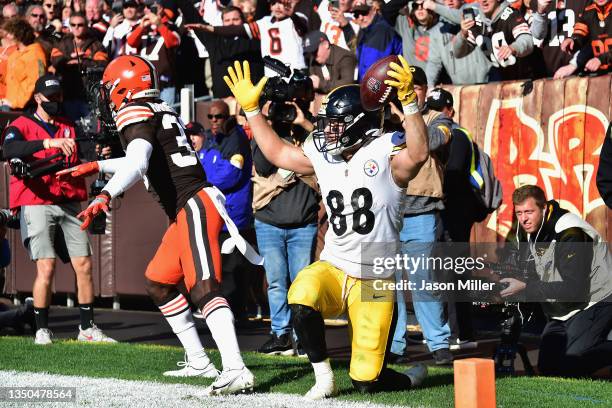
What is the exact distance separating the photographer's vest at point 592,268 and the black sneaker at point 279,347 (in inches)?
79.8

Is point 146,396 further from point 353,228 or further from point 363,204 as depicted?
point 363,204

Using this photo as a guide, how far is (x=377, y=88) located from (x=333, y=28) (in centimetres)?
583

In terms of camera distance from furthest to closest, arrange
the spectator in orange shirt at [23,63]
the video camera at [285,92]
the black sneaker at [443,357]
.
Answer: the spectator in orange shirt at [23,63] < the black sneaker at [443,357] < the video camera at [285,92]

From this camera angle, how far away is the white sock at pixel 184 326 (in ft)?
23.4

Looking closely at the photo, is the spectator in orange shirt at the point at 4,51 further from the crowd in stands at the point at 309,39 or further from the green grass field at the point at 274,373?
the green grass field at the point at 274,373

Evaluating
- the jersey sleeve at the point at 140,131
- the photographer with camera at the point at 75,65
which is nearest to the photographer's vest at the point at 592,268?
the jersey sleeve at the point at 140,131

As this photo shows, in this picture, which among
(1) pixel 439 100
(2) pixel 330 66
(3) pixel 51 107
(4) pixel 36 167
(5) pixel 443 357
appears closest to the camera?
(5) pixel 443 357

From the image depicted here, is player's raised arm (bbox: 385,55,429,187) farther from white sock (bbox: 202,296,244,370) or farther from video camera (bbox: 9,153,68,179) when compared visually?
video camera (bbox: 9,153,68,179)

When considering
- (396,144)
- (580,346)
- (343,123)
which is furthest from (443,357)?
(343,123)

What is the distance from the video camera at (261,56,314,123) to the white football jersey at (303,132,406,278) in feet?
4.00

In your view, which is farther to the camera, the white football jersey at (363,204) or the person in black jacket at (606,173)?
the person in black jacket at (606,173)

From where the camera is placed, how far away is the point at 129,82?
7.16 metres

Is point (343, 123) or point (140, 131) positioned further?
point (140, 131)

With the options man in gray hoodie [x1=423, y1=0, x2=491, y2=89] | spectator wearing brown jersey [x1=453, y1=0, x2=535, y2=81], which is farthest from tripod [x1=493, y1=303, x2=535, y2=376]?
man in gray hoodie [x1=423, y1=0, x2=491, y2=89]
